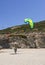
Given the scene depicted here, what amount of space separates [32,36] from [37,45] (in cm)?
257

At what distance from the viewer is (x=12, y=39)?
4100 centimetres

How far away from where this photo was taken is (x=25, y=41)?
40.6 m

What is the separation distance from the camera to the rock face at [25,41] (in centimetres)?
3922

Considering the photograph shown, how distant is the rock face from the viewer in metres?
39.2
